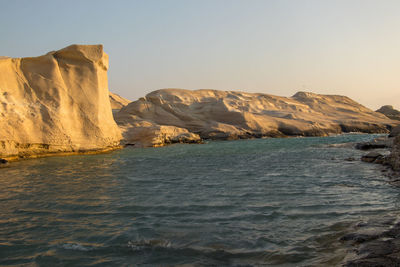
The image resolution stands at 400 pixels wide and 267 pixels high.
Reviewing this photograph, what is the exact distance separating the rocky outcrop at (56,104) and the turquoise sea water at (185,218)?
7.05 m

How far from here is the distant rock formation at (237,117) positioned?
34594mm

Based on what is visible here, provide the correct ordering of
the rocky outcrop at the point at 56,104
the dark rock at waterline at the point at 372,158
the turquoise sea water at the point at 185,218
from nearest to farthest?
the turquoise sea water at the point at 185,218 → the dark rock at waterline at the point at 372,158 → the rocky outcrop at the point at 56,104

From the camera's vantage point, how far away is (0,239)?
14.8ft

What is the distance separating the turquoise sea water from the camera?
394 cm

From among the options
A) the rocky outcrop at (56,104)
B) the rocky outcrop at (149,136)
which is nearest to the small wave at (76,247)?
the rocky outcrop at (56,104)

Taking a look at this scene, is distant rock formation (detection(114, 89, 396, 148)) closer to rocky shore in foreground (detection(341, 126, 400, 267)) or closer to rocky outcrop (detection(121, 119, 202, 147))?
rocky outcrop (detection(121, 119, 202, 147))

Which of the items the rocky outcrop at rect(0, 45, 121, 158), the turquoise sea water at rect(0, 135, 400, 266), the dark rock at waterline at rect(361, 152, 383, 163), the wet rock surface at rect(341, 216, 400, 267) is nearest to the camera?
the wet rock surface at rect(341, 216, 400, 267)

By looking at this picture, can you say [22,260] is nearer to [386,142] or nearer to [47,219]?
[47,219]

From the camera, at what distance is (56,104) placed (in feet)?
58.4

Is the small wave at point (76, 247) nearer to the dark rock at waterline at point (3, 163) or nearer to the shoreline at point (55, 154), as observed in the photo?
the dark rock at waterline at point (3, 163)

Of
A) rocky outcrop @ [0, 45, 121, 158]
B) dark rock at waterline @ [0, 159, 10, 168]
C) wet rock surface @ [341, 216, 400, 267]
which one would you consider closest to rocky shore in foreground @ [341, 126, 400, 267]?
wet rock surface @ [341, 216, 400, 267]

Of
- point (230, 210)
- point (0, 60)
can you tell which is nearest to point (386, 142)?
point (230, 210)

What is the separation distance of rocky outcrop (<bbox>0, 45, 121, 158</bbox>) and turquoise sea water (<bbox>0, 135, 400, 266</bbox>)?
7.05 meters

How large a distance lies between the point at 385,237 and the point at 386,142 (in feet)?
59.7
